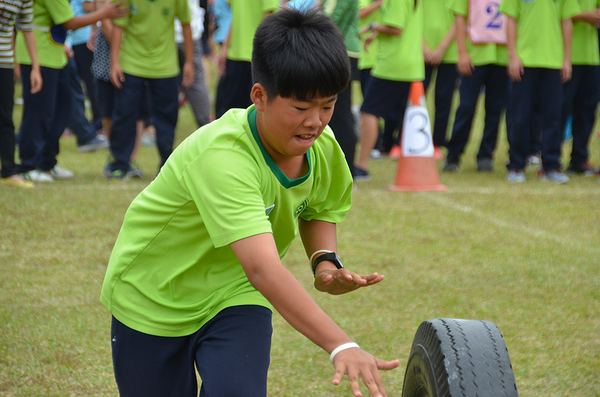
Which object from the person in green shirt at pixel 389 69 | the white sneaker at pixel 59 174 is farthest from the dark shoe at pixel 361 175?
the white sneaker at pixel 59 174

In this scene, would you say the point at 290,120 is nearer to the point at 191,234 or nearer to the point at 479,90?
the point at 191,234

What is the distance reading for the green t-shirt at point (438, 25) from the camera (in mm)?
7578

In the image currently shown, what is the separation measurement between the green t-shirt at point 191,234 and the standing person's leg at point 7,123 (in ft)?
12.7

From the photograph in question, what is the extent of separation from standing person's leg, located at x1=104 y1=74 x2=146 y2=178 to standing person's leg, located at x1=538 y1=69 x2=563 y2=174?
11.9ft

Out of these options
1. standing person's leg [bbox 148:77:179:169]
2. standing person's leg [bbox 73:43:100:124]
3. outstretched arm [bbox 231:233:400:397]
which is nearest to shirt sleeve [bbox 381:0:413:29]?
standing person's leg [bbox 148:77:179:169]

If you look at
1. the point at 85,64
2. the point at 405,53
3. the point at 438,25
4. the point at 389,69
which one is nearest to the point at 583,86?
the point at 438,25

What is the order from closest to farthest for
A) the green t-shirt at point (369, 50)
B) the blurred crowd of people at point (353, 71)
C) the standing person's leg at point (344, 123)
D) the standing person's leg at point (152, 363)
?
the standing person's leg at point (152, 363), the standing person's leg at point (344, 123), the blurred crowd of people at point (353, 71), the green t-shirt at point (369, 50)

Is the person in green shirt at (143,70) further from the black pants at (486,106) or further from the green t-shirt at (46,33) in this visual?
the black pants at (486,106)

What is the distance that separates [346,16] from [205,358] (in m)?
4.16

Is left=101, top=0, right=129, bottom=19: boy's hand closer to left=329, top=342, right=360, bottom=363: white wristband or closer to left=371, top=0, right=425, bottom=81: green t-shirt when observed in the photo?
left=371, top=0, right=425, bottom=81: green t-shirt

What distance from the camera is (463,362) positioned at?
1547 millimetres

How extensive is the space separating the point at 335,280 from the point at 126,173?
15.1 feet

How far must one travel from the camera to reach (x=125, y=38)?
234 inches

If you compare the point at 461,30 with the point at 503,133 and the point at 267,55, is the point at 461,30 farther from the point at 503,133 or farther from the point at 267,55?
the point at 267,55
